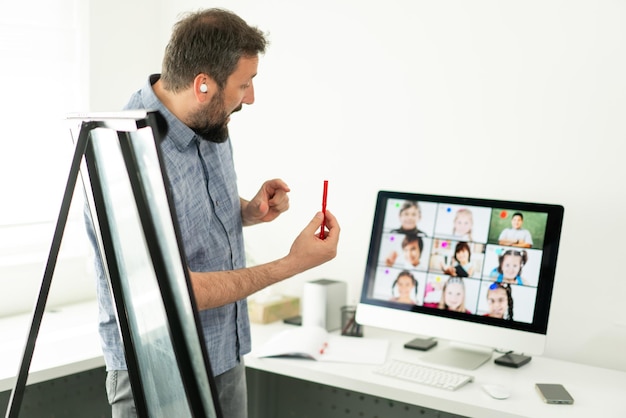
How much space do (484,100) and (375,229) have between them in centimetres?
54

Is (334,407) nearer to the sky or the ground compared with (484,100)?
nearer to the ground

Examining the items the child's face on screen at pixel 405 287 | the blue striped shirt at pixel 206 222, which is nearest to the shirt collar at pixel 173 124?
the blue striped shirt at pixel 206 222

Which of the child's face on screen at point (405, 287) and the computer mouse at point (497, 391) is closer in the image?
the computer mouse at point (497, 391)

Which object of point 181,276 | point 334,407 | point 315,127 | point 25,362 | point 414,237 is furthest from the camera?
point 315,127

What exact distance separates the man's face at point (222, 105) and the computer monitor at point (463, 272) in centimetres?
70

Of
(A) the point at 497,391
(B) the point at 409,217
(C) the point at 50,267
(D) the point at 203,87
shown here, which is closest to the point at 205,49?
(D) the point at 203,87

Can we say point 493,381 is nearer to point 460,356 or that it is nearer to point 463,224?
point 460,356

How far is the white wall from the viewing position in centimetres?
213

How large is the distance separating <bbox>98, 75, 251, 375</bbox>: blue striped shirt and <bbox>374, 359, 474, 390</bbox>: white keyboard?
414mm

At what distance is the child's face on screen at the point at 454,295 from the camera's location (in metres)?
2.09

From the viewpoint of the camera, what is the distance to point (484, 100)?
2.29 m

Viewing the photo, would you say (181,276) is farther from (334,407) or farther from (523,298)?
(334,407)

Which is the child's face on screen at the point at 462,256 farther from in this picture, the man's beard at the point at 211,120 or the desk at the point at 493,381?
the man's beard at the point at 211,120

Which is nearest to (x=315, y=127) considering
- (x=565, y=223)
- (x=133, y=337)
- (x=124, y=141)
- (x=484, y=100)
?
(x=484, y=100)
